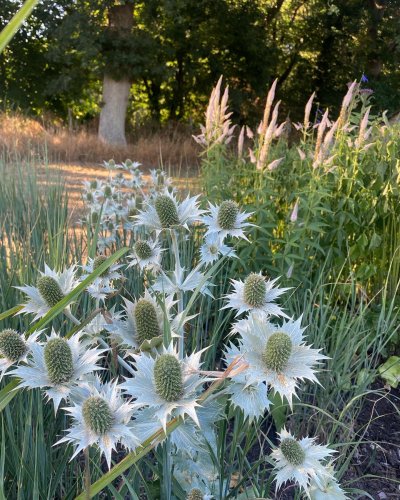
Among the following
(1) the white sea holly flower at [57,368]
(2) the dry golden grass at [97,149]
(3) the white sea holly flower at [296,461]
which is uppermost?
(1) the white sea holly flower at [57,368]

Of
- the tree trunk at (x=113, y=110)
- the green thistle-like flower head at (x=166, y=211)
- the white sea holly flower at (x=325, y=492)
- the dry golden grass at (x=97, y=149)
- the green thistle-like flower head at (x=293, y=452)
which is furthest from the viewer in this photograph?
the tree trunk at (x=113, y=110)

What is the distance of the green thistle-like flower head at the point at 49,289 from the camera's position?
132cm

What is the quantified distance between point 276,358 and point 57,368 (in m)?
0.45

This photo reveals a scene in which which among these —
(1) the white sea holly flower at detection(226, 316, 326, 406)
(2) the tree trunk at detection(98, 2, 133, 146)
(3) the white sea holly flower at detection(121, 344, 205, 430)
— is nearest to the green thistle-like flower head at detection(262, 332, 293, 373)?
(1) the white sea holly flower at detection(226, 316, 326, 406)

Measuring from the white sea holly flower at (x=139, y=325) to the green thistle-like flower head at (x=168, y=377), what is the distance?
22cm

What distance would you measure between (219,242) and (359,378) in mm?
1210

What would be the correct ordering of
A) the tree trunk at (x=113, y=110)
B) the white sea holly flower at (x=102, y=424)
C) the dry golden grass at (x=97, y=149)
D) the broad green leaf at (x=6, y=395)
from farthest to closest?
the tree trunk at (x=113, y=110)
the dry golden grass at (x=97, y=149)
the broad green leaf at (x=6, y=395)
the white sea holly flower at (x=102, y=424)

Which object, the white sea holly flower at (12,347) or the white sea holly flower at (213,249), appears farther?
the white sea holly flower at (213,249)

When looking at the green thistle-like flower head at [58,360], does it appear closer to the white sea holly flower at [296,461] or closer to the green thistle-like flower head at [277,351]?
the green thistle-like flower head at [277,351]

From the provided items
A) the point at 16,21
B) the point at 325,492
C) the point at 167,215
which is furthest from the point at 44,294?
the point at 325,492

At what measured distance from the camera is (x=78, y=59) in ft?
48.1

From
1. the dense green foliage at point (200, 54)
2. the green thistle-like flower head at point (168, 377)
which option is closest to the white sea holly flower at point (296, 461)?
the green thistle-like flower head at point (168, 377)

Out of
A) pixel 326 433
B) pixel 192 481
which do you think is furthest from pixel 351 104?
pixel 192 481

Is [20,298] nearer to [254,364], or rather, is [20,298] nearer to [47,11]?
[254,364]
